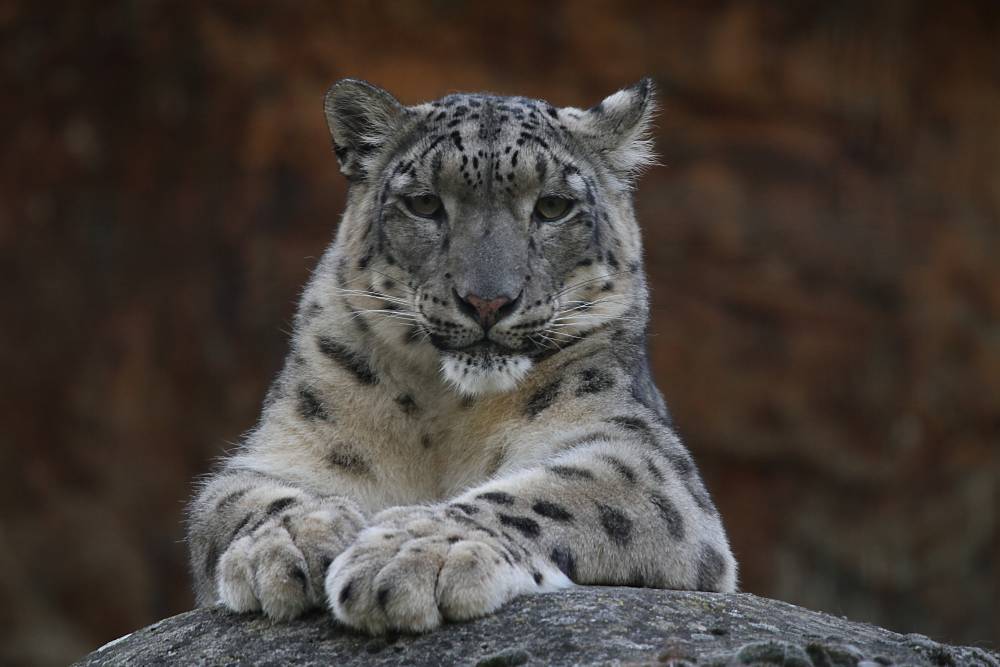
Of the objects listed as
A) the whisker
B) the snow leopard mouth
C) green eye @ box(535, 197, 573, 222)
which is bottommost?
the snow leopard mouth

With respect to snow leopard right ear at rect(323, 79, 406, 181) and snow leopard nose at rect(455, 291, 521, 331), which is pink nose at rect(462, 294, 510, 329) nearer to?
snow leopard nose at rect(455, 291, 521, 331)

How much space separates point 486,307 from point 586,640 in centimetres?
123

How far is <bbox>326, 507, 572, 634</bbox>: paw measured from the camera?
323 centimetres

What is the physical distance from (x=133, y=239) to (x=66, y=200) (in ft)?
1.88

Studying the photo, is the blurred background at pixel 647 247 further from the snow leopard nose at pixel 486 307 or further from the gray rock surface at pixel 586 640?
the gray rock surface at pixel 586 640

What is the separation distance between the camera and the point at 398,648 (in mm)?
3258

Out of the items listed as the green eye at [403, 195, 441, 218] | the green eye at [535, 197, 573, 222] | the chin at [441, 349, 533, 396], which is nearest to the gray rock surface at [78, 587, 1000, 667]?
the chin at [441, 349, 533, 396]

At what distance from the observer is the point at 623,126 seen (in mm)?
4984

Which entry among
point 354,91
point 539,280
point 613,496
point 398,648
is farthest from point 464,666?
point 354,91

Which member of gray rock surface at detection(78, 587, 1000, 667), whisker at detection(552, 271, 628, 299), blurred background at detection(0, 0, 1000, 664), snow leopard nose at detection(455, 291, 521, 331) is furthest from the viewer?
blurred background at detection(0, 0, 1000, 664)

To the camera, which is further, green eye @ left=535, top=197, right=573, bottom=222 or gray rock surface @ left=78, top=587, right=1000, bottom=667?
green eye @ left=535, top=197, right=573, bottom=222

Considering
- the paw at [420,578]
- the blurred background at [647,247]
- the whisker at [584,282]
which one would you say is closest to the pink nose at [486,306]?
the whisker at [584,282]

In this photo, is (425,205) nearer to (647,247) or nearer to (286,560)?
(286,560)

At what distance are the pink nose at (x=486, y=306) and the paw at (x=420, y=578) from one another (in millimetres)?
903
